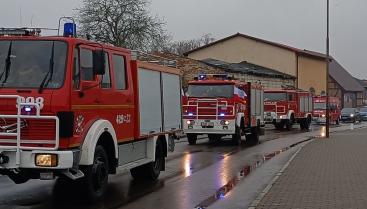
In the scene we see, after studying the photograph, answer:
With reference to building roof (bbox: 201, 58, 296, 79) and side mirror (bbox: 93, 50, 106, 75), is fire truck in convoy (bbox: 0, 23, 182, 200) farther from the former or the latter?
building roof (bbox: 201, 58, 296, 79)

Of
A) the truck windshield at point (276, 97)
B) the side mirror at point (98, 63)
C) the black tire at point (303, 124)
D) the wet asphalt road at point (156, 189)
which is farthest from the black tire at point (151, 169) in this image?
the black tire at point (303, 124)

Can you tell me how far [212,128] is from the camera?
2522cm

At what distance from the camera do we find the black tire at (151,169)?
13.2 meters

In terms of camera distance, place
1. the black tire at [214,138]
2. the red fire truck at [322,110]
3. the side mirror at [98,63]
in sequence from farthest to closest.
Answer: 1. the red fire truck at [322,110]
2. the black tire at [214,138]
3. the side mirror at [98,63]

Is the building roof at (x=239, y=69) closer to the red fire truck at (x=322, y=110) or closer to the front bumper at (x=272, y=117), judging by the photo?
the red fire truck at (x=322, y=110)

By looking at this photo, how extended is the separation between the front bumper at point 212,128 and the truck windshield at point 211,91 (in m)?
1.11

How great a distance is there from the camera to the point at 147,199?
1064cm

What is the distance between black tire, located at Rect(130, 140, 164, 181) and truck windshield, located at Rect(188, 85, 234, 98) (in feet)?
38.5

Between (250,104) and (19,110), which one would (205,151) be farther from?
(19,110)

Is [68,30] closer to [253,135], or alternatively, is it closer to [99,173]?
[99,173]

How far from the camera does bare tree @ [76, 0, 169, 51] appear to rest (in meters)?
58.6

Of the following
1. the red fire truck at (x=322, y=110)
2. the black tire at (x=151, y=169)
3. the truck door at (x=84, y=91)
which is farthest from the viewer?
the red fire truck at (x=322, y=110)

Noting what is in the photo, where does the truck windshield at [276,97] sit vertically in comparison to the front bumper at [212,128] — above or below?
above

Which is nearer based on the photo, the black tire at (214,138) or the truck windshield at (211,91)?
the truck windshield at (211,91)
